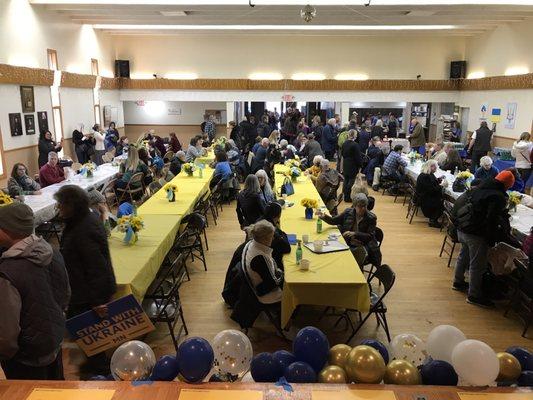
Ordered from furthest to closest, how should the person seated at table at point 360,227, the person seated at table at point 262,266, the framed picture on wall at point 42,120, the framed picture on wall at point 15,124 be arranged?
the framed picture on wall at point 42,120
the framed picture on wall at point 15,124
the person seated at table at point 360,227
the person seated at table at point 262,266

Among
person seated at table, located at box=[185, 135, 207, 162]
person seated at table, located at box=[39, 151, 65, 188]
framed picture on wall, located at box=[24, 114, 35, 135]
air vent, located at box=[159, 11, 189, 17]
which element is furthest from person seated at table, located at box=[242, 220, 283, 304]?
air vent, located at box=[159, 11, 189, 17]

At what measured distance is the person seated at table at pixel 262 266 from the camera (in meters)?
4.39

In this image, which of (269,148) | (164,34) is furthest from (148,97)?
(269,148)

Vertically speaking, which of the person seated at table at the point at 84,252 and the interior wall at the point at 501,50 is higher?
the interior wall at the point at 501,50

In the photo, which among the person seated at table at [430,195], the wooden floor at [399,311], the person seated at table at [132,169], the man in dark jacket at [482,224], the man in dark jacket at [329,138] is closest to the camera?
the wooden floor at [399,311]

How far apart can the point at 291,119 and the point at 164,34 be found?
6.04 meters

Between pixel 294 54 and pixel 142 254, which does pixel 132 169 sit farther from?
pixel 294 54

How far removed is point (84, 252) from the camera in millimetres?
3543

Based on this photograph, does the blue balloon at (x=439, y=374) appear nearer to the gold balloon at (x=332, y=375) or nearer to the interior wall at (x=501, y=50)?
the gold balloon at (x=332, y=375)

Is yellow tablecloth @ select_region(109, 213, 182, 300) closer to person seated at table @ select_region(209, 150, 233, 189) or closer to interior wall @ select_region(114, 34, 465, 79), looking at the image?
person seated at table @ select_region(209, 150, 233, 189)

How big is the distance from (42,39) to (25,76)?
174 centimetres

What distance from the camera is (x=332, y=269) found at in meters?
4.59

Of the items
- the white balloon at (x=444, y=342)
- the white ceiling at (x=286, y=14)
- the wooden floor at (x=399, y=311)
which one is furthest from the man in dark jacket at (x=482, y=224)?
the white ceiling at (x=286, y=14)

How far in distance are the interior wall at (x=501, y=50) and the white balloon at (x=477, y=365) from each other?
1328 cm
